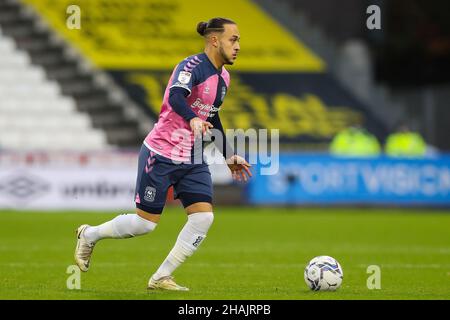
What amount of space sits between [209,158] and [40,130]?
→ 5937 mm

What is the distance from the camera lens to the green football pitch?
8.66m

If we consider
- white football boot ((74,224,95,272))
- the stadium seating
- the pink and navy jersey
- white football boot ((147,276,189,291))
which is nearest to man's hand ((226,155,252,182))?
the pink and navy jersey

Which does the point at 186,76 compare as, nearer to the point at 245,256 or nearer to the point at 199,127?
the point at 199,127

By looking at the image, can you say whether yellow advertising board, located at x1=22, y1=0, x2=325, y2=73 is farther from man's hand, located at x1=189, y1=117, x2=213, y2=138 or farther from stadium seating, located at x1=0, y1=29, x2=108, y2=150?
man's hand, located at x1=189, y1=117, x2=213, y2=138

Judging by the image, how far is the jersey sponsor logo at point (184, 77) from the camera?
329 inches

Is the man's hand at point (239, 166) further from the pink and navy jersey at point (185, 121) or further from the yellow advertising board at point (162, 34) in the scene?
the yellow advertising board at point (162, 34)

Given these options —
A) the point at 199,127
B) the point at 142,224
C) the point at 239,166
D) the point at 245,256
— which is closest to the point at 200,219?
the point at 142,224

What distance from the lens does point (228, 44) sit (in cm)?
859

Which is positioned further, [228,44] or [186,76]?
[228,44]

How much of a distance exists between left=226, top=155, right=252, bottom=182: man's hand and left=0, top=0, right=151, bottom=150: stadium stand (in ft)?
49.9

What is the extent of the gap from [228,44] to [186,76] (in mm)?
487

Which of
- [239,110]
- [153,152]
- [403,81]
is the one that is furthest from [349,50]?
[153,152]

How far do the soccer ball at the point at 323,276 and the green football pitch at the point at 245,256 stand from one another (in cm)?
11
